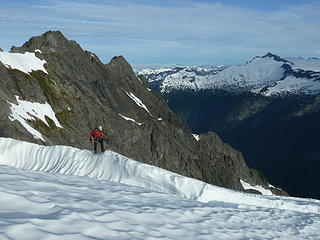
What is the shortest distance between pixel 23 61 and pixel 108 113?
74.3 feet

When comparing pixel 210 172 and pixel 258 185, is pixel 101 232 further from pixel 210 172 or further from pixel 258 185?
pixel 258 185

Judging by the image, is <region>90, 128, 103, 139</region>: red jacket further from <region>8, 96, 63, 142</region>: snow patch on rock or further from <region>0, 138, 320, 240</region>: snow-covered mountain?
<region>8, 96, 63, 142</region>: snow patch on rock

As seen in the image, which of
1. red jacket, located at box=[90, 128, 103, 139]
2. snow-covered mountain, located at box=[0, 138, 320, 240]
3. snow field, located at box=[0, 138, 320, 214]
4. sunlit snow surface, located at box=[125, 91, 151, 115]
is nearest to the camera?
snow-covered mountain, located at box=[0, 138, 320, 240]

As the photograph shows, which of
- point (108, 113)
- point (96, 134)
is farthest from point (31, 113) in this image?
point (96, 134)

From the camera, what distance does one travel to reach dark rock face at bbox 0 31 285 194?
7488cm

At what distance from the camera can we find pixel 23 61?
87.4m

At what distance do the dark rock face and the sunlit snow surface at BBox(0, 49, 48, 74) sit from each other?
170cm

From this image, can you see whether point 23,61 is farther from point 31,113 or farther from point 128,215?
point 128,215

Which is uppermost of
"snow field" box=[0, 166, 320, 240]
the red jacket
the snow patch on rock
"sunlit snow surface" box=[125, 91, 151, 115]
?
"sunlit snow surface" box=[125, 91, 151, 115]

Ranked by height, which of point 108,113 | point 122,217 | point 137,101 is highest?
point 137,101

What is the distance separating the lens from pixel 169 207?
588 inches

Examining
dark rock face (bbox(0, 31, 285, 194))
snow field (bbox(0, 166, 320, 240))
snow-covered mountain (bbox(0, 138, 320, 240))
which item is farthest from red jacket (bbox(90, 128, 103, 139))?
dark rock face (bbox(0, 31, 285, 194))

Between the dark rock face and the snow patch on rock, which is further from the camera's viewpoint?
the dark rock face

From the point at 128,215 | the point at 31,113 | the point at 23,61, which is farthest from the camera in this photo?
the point at 23,61
